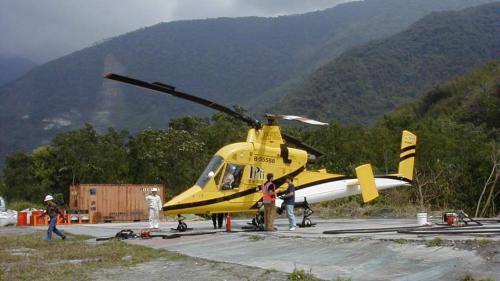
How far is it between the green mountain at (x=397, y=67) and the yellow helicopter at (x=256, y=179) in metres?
93.5

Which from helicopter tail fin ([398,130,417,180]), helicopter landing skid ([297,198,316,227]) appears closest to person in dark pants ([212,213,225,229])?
helicopter landing skid ([297,198,316,227])

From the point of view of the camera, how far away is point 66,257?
1306cm

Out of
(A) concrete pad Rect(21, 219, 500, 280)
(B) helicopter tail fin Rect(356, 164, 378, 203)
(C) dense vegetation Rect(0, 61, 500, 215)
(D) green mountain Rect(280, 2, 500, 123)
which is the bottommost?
(A) concrete pad Rect(21, 219, 500, 280)

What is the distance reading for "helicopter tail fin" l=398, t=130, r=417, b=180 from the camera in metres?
21.1

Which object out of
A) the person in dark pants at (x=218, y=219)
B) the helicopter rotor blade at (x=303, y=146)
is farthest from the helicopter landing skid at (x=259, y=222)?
the helicopter rotor blade at (x=303, y=146)

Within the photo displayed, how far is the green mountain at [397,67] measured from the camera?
396ft

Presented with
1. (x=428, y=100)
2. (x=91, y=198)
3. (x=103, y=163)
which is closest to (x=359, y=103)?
(x=428, y=100)

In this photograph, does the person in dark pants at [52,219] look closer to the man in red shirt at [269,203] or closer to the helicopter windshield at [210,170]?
the helicopter windshield at [210,170]

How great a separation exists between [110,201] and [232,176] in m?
18.2

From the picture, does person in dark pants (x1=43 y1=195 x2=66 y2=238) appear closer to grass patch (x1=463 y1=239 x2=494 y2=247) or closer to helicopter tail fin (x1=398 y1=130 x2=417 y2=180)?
helicopter tail fin (x1=398 y1=130 x2=417 y2=180)

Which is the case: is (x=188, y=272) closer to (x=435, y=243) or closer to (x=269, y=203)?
(x=435, y=243)

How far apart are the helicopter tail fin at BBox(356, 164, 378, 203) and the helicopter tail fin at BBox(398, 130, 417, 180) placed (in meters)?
3.00

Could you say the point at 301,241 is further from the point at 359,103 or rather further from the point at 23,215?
the point at 359,103

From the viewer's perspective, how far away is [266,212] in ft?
53.9
